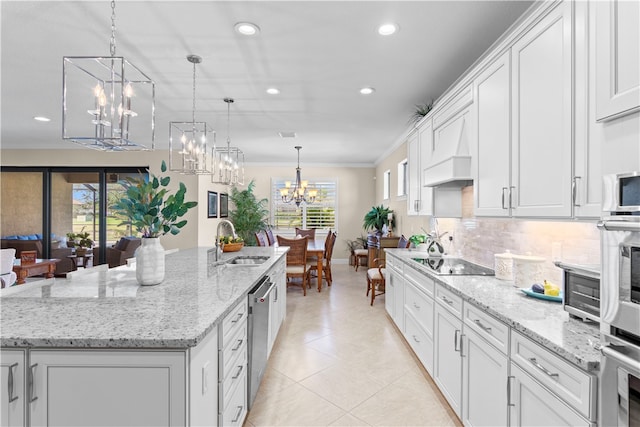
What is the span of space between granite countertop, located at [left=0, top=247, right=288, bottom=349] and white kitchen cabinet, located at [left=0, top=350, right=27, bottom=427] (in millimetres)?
54

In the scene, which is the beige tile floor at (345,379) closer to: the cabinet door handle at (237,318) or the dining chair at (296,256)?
the cabinet door handle at (237,318)

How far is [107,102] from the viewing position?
10.8 feet

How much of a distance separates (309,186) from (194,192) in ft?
10.4

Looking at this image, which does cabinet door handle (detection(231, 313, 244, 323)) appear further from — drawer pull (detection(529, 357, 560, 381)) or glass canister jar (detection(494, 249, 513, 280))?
glass canister jar (detection(494, 249, 513, 280))

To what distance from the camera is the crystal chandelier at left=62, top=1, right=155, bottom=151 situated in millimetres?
1825

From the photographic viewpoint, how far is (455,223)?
12.1 feet

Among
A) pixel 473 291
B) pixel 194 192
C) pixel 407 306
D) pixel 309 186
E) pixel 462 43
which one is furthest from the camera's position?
pixel 309 186

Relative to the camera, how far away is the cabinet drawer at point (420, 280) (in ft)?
8.49

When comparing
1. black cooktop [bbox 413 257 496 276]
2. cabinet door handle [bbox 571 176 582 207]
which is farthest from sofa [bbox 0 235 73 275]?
cabinet door handle [bbox 571 176 582 207]

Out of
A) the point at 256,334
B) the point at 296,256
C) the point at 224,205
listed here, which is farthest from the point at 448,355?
the point at 224,205

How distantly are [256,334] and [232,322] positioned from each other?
553 mm

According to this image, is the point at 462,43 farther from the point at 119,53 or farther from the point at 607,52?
the point at 119,53

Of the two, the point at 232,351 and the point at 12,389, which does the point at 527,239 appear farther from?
the point at 12,389

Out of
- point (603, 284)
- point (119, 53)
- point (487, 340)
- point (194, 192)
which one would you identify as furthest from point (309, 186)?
point (603, 284)
